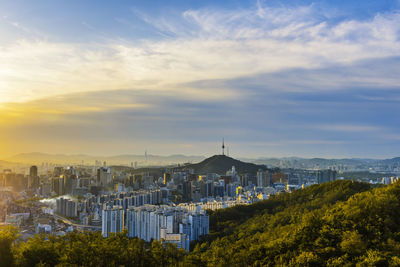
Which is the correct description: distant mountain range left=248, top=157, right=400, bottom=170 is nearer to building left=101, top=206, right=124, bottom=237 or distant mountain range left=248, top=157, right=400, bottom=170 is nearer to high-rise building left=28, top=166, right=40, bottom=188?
high-rise building left=28, top=166, right=40, bottom=188

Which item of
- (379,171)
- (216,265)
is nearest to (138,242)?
(216,265)

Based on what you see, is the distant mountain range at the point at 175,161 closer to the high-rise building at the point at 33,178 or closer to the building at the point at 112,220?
the high-rise building at the point at 33,178

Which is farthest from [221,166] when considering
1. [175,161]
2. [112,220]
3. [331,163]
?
[112,220]

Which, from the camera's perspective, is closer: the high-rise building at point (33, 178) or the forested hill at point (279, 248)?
the forested hill at point (279, 248)

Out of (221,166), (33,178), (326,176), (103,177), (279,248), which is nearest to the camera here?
(279,248)

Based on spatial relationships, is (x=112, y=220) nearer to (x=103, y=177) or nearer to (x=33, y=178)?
(x=103, y=177)

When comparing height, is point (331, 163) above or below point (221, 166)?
above

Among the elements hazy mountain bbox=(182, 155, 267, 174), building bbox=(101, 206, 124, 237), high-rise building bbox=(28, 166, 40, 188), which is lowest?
building bbox=(101, 206, 124, 237)

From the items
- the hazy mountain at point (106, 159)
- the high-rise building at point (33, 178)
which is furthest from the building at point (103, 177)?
the hazy mountain at point (106, 159)

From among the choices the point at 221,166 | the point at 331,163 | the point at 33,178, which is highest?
the point at 331,163

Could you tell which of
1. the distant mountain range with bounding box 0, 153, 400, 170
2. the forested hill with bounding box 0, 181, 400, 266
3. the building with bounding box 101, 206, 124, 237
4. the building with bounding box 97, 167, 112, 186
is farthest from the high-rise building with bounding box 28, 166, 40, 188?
the forested hill with bounding box 0, 181, 400, 266

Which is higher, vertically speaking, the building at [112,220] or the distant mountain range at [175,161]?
the distant mountain range at [175,161]

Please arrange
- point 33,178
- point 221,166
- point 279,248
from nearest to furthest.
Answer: point 279,248
point 33,178
point 221,166
